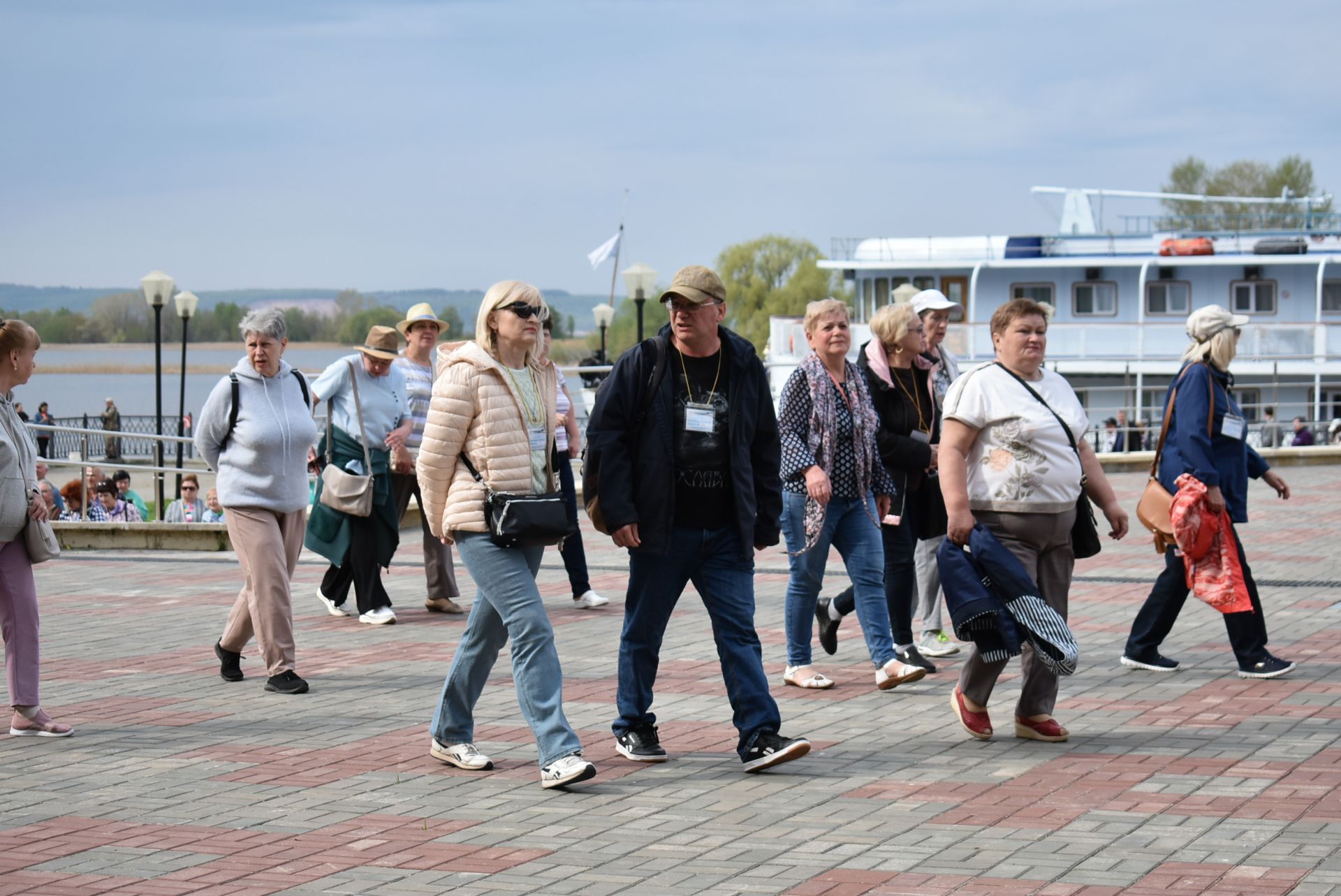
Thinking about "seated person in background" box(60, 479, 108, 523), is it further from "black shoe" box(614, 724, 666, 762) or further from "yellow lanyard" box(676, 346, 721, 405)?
"yellow lanyard" box(676, 346, 721, 405)

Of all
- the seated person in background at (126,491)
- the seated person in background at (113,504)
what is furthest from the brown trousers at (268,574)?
the seated person in background at (126,491)

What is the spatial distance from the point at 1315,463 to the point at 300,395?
61.0ft

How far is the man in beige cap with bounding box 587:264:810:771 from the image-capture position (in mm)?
6039

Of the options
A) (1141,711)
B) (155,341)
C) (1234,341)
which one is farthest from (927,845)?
(155,341)

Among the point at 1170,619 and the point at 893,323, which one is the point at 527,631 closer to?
the point at 893,323

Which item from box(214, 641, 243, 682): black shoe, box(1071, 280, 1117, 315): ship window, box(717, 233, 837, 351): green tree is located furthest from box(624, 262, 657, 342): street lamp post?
box(717, 233, 837, 351): green tree

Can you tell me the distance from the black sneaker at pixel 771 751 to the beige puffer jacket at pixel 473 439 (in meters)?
1.24

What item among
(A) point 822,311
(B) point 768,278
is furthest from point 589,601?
(B) point 768,278

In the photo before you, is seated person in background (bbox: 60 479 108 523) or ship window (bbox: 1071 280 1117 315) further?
ship window (bbox: 1071 280 1117 315)

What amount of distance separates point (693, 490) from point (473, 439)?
832 mm

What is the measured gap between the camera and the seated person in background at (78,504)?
16469 millimetres

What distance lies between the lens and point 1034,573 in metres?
6.48

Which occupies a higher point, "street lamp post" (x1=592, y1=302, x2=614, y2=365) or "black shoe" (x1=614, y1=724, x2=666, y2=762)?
"street lamp post" (x1=592, y1=302, x2=614, y2=365)

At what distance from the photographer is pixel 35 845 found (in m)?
5.14
